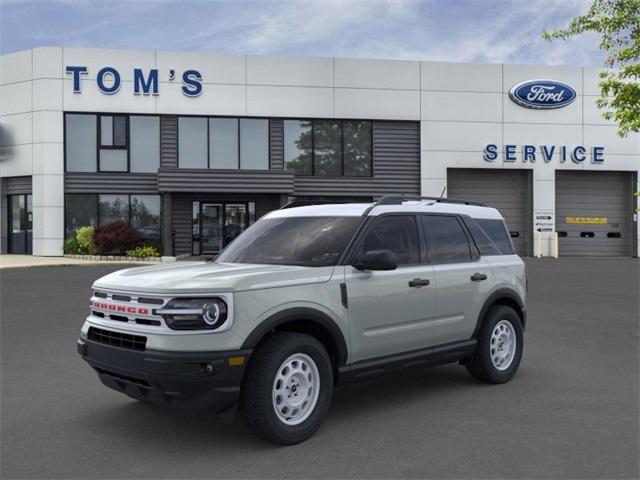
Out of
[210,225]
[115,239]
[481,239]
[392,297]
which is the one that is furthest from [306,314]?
[210,225]

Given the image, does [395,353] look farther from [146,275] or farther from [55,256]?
[55,256]

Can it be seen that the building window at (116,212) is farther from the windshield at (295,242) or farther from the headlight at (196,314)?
the headlight at (196,314)

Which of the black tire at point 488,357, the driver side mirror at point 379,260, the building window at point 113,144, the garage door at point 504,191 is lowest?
the black tire at point 488,357

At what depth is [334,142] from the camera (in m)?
27.9

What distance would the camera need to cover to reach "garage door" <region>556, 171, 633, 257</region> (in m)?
29.8

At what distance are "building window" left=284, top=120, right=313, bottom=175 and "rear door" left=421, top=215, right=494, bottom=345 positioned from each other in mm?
21636

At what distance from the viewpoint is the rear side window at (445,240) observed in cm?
584

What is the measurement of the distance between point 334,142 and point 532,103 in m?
9.27

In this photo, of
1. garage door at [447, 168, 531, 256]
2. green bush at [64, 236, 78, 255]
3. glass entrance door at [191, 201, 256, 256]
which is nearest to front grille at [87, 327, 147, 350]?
green bush at [64, 236, 78, 255]

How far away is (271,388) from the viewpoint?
435cm

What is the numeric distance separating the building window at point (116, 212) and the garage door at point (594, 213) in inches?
719

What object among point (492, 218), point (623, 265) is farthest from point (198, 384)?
point (623, 265)

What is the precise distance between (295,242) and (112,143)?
75.8ft

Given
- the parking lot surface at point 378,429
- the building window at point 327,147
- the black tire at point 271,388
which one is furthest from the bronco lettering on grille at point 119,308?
the building window at point 327,147
